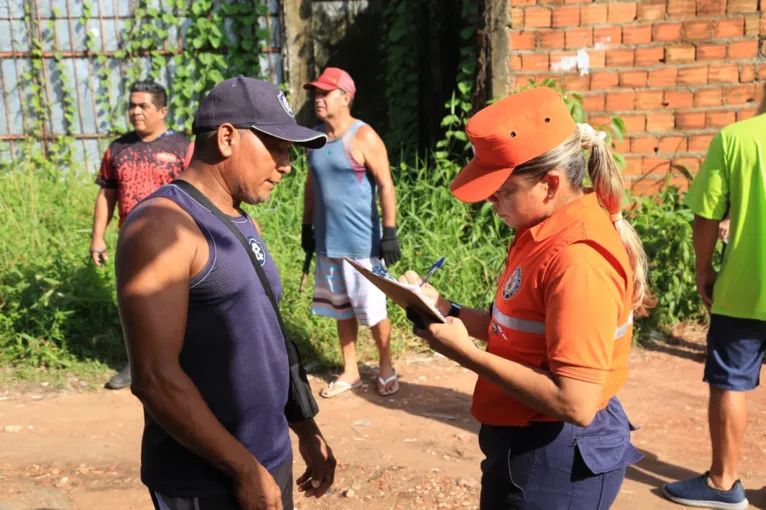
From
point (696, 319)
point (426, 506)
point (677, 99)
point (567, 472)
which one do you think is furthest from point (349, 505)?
point (677, 99)

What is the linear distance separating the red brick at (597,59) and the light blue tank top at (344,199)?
222 centimetres

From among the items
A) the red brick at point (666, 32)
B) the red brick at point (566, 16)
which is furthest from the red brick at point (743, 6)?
the red brick at point (566, 16)

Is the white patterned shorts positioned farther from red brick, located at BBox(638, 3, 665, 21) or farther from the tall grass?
red brick, located at BBox(638, 3, 665, 21)

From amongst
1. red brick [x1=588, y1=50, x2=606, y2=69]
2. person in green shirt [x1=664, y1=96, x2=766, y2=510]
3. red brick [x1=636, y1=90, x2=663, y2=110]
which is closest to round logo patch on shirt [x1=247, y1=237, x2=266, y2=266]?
person in green shirt [x1=664, y1=96, x2=766, y2=510]

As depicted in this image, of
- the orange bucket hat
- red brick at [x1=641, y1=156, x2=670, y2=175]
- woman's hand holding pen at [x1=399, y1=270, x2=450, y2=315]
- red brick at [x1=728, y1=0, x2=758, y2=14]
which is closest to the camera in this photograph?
the orange bucket hat

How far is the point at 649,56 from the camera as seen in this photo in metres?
6.12

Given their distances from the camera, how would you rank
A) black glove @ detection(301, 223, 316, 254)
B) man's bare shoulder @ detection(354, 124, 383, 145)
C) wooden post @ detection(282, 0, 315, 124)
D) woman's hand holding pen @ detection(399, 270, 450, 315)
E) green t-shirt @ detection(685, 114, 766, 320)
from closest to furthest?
woman's hand holding pen @ detection(399, 270, 450, 315), green t-shirt @ detection(685, 114, 766, 320), man's bare shoulder @ detection(354, 124, 383, 145), black glove @ detection(301, 223, 316, 254), wooden post @ detection(282, 0, 315, 124)

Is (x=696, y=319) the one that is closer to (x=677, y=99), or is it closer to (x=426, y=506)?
(x=677, y=99)

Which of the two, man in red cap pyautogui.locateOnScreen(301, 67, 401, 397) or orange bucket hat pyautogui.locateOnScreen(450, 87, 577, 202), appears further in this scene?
man in red cap pyautogui.locateOnScreen(301, 67, 401, 397)

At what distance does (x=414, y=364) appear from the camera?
5.48 meters

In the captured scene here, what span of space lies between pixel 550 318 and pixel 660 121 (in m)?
4.83

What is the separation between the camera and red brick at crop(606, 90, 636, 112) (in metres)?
6.18

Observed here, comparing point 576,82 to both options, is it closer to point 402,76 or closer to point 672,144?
point 672,144

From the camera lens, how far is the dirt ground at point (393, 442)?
376cm
